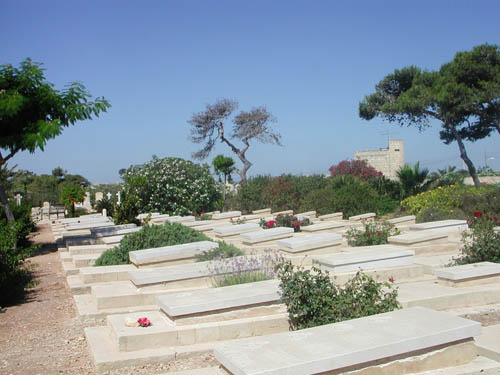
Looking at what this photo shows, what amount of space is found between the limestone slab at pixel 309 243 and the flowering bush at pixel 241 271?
182 cm

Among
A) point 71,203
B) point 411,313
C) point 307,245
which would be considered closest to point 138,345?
point 411,313

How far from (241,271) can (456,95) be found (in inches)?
597

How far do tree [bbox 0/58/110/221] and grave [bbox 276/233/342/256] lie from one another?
5.71 meters

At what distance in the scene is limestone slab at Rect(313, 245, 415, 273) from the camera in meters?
6.68

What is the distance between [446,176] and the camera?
19375 mm

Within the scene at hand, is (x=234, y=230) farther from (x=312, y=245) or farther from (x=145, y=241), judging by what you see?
(x=312, y=245)

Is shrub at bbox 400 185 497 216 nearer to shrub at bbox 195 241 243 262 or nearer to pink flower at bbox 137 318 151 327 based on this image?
shrub at bbox 195 241 243 262

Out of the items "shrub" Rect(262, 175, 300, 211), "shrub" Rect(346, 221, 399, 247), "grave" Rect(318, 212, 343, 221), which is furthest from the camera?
"shrub" Rect(262, 175, 300, 211)

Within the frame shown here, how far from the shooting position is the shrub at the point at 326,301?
14.6 ft

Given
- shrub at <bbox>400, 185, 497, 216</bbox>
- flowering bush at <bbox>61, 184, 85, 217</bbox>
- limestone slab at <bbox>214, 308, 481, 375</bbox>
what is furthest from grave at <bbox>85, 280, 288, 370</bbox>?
flowering bush at <bbox>61, 184, 85, 217</bbox>

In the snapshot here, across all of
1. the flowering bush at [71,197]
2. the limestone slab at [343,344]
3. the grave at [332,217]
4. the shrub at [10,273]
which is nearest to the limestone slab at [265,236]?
the shrub at [10,273]

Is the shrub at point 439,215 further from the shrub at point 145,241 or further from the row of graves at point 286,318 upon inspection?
the shrub at point 145,241

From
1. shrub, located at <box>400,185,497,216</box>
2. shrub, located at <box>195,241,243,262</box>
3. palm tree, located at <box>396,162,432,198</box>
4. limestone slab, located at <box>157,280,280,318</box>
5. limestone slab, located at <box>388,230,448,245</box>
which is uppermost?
palm tree, located at <box>396,162,432,198</box>

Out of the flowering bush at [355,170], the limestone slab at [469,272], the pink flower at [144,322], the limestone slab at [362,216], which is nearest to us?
the pink flower at [144,322]
